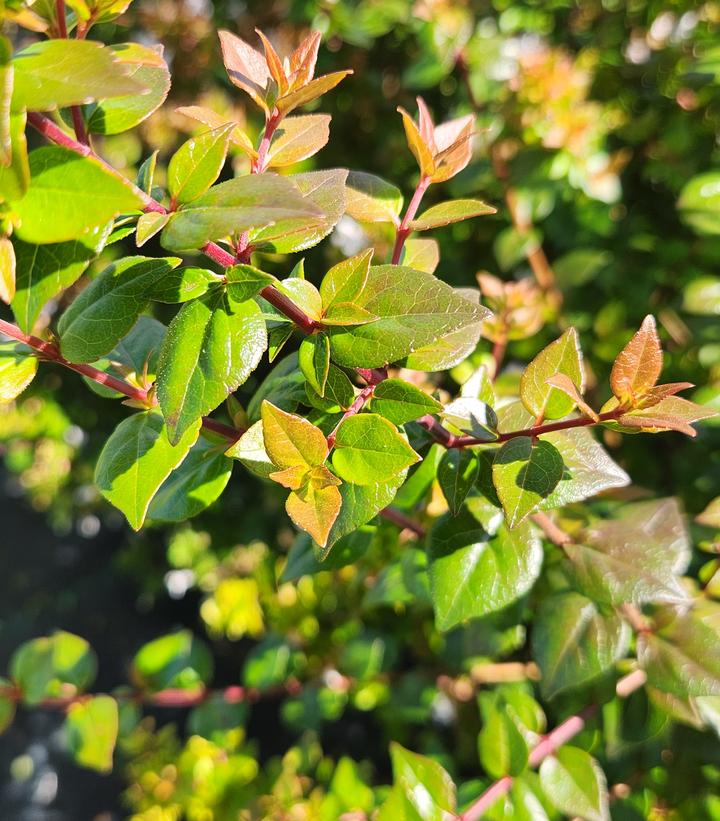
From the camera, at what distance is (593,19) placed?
1.36 metres

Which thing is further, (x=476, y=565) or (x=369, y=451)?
(x=476, y=565)

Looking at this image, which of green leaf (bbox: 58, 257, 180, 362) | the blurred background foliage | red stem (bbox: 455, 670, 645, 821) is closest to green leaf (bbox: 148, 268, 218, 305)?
green leaf (bbox: 58, 257, 180, 362)

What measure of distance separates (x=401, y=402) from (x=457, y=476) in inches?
4.3

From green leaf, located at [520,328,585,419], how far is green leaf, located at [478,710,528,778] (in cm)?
46

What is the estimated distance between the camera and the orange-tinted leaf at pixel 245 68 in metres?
0.46

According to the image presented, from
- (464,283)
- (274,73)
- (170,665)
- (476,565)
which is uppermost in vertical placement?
(274,73)

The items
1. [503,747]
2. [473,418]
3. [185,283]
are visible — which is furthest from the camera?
[503,747]

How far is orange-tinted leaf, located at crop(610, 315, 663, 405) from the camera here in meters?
0.46

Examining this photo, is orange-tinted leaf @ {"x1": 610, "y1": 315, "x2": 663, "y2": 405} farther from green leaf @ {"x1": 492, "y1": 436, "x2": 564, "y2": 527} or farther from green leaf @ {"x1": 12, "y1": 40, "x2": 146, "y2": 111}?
green leaf @ {"x1": 12, "y1": 40, "x2": 146, "y2": 111}

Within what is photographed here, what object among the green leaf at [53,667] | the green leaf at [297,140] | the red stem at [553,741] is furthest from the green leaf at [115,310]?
the green leaf at [53,667]

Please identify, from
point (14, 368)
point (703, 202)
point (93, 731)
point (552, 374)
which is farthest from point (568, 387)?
point (93, 731)

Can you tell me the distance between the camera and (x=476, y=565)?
605 millimetres

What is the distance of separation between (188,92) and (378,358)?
4.87 feet

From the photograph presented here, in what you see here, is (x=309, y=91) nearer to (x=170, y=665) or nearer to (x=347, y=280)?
(x=347, y=280)
